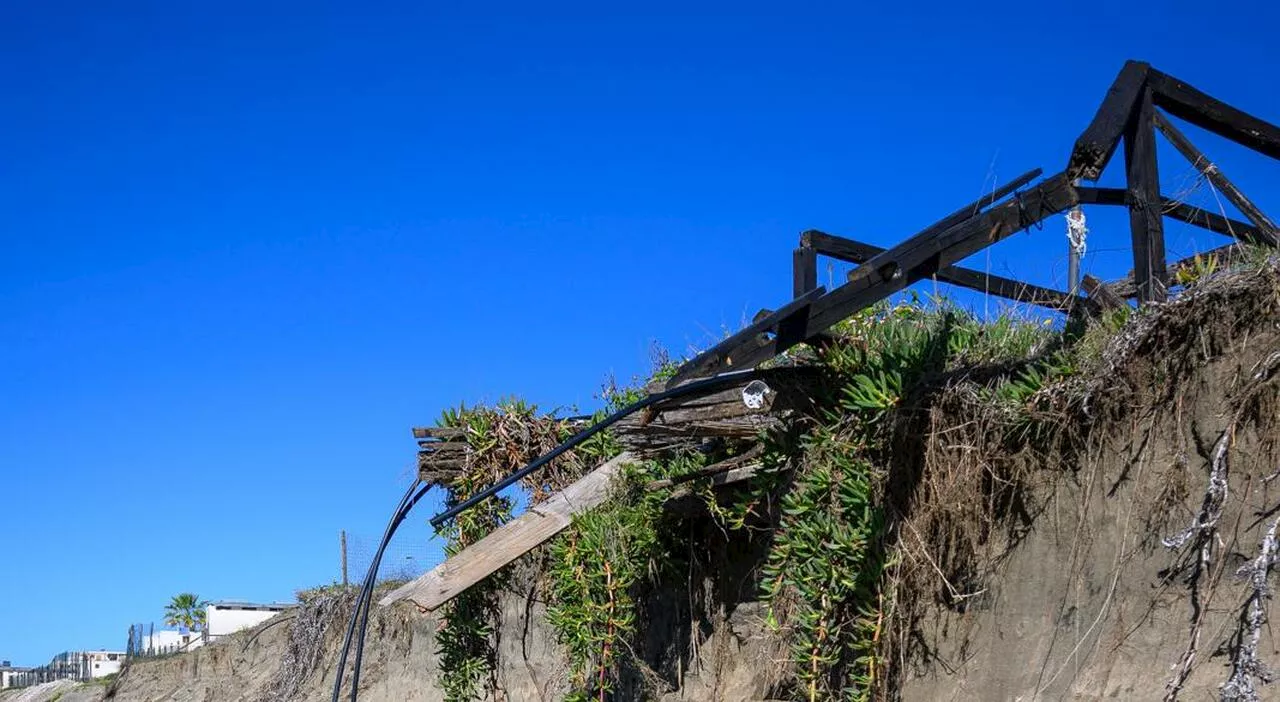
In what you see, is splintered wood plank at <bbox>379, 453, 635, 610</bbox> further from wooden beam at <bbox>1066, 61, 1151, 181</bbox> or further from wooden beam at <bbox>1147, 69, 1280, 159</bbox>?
wooden beam at <bbox>1147, 69, 1280, 159</bbox>

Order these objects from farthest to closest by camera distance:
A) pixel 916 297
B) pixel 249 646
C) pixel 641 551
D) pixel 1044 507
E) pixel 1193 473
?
pixel 249 646 → pixel 641 551 → pixel 916 297 → pixel 1044 507 → pixel 1193 473

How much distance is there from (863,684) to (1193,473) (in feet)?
6.87

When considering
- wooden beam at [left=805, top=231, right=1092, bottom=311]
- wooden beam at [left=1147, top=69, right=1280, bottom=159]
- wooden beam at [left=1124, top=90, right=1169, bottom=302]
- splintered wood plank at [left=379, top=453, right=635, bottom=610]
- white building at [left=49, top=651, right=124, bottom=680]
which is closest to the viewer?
wooden beam at [left=1124, top=90, right=1169, bottom=302]

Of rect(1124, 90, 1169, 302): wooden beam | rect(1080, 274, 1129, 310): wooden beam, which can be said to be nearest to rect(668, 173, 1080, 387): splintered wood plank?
rect(1124, 90, 1169, 302): wooden beam

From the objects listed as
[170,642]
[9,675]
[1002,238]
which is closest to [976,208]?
[1002,238]

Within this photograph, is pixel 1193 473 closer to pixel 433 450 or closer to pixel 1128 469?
pixel 1128 469

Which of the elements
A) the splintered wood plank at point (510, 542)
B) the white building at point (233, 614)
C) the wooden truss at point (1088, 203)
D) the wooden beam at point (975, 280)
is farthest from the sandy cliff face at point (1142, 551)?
the white building at point (233, 614)

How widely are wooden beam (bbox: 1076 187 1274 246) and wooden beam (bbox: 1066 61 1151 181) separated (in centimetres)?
27

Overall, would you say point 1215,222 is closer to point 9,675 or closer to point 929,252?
point 929,252

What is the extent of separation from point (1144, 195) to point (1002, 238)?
34.6 inches

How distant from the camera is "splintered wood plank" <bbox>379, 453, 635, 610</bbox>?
881 cm

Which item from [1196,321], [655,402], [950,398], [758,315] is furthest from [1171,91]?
[655,402]

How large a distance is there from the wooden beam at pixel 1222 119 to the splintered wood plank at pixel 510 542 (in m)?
4.12

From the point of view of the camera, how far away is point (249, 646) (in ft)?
68.4
